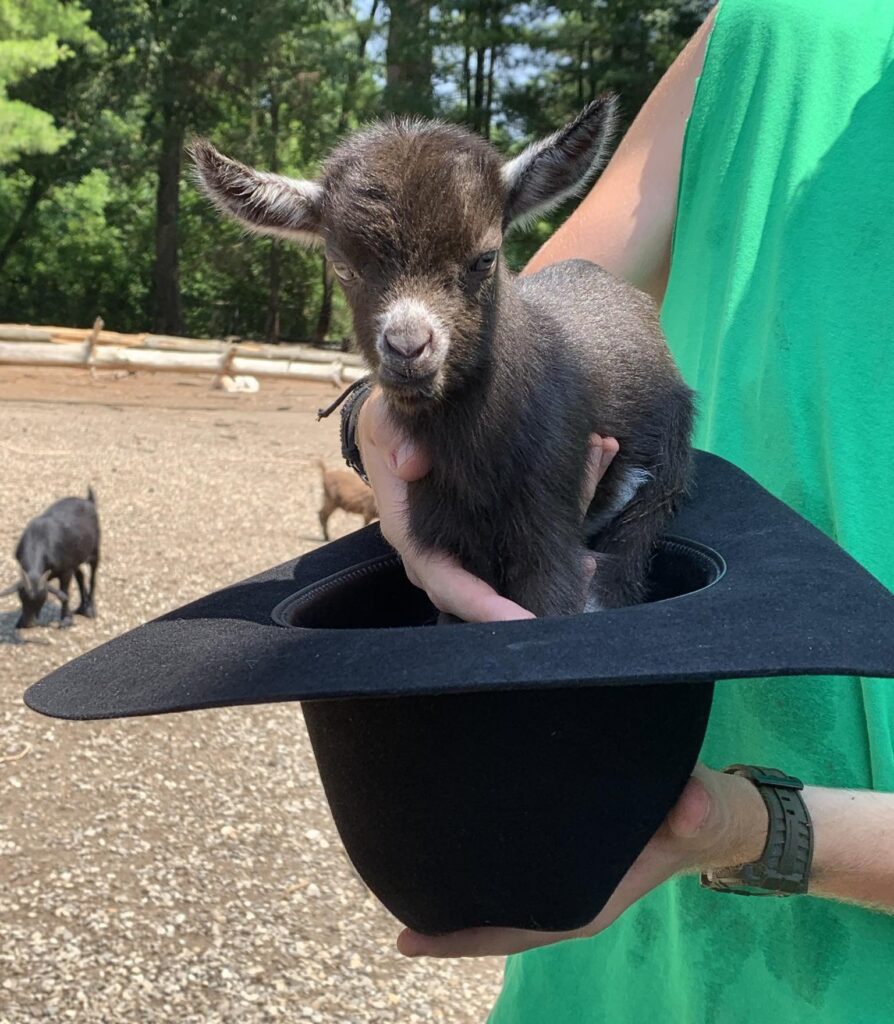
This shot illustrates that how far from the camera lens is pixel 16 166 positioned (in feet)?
91.7

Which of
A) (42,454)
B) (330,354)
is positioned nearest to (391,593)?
(42,454)

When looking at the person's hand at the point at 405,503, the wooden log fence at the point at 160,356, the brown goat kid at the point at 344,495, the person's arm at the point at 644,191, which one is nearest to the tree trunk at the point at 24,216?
the wooden log fence at the point at 160,356

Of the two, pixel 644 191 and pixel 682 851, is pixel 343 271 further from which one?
pixel 682 851

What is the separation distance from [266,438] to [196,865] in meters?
10.5

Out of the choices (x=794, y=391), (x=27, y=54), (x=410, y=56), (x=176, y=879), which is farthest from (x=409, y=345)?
(x=410, y=56)

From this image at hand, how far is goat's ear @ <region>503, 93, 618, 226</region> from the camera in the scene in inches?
74.8

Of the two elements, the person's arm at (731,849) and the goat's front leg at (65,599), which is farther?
the goat's front leg at (65,599)

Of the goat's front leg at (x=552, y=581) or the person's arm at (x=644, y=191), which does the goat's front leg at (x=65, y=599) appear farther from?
the goat's front leg at (x=552, y=581)

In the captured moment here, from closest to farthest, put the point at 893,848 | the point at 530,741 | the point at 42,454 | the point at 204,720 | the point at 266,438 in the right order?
the point at 530,741 → the point at 893,848 → the point at 204,720 → the point at 42,454 → the point at 266,438

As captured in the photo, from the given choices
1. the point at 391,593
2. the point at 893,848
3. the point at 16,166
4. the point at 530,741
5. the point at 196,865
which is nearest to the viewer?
the point at 530,741

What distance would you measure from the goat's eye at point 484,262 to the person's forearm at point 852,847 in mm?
962

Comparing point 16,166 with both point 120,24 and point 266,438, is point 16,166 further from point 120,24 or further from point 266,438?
point 266,438

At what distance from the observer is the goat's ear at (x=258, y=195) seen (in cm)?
189

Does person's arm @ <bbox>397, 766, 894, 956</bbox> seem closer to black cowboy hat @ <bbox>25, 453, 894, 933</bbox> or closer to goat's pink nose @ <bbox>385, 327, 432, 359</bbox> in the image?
black cowboy hat @ <bbox>25, 453, 894, 933</bbox>
